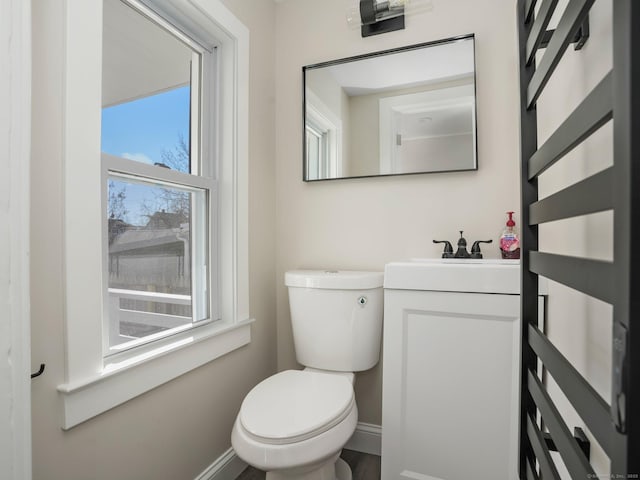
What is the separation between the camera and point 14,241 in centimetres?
72

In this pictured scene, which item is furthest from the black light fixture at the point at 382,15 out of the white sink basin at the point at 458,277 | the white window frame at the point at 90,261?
the white sink basin at the point at 458,277

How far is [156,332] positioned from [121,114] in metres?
0.74

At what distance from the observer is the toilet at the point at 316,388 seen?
3.32ft

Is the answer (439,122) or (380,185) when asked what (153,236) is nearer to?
(380,185)

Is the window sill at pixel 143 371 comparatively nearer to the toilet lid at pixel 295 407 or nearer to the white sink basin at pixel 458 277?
the toilet lid at pixel 295 407

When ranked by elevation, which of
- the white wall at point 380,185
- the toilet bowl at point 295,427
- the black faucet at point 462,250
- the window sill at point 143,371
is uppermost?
the white wall at point 380,185

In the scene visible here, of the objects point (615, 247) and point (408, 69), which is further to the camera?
point (408, 69)

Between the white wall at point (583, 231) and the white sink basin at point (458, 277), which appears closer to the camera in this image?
the white wall at point (583, 231)

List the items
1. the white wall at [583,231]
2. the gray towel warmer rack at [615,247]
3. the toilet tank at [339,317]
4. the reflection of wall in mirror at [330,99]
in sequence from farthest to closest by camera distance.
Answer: the reflection of wall in mirror at [330,99] → the toilet tank at [339,317] → the white wall at [583,231] → the gray towel warmer rack at [615,247]

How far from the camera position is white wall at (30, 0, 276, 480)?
84 cm

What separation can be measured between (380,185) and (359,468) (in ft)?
4.12

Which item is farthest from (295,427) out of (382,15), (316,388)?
(382,15)

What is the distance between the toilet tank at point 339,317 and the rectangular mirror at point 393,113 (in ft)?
1.76

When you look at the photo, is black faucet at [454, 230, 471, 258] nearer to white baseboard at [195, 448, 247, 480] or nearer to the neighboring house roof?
the neighboring house roof
